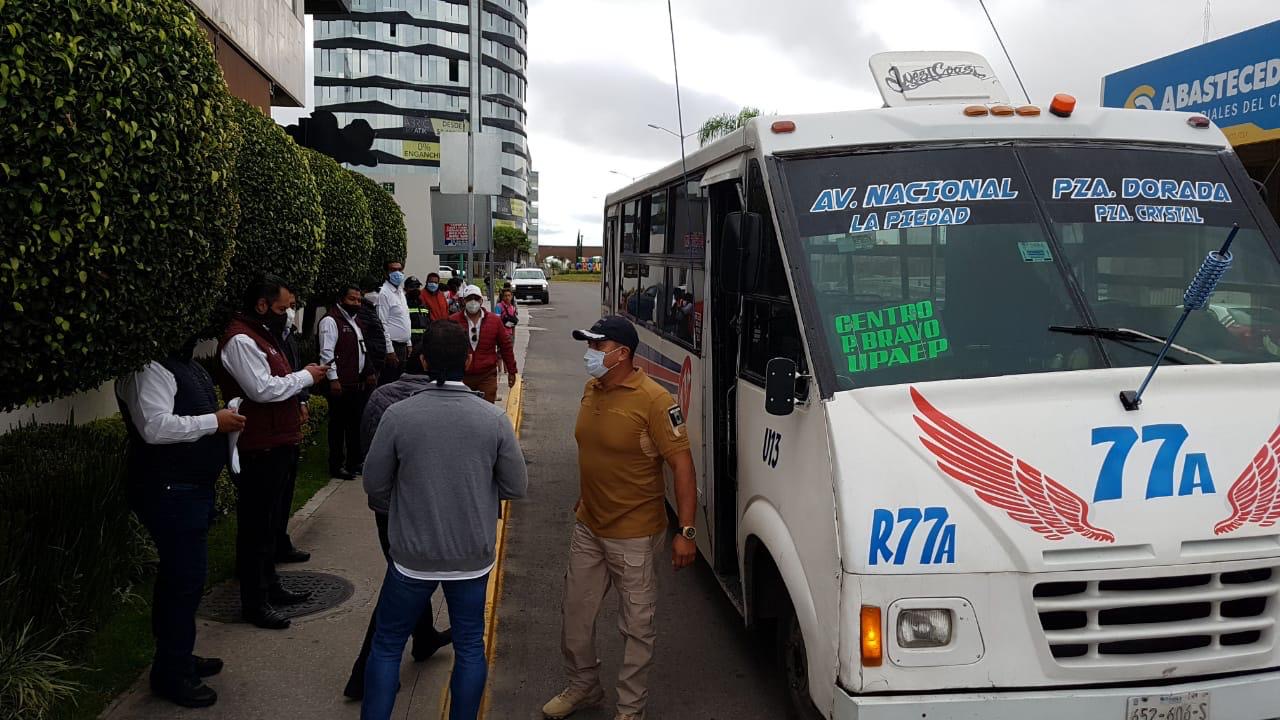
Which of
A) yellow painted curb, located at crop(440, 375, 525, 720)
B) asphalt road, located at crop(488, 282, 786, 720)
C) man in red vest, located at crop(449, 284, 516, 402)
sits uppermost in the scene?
man in red vest, located at crop(449, 284, 516, 402)

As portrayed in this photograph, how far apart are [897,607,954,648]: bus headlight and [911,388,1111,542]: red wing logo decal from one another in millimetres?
439

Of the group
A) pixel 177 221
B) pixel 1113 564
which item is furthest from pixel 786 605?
pixel 177 221

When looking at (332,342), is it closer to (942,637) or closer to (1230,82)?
(942,637)

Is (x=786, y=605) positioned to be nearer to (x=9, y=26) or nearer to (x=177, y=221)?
(x=177, y=221)

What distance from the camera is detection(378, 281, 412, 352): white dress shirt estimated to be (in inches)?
467

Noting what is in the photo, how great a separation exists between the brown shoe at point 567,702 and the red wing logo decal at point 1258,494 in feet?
9.51

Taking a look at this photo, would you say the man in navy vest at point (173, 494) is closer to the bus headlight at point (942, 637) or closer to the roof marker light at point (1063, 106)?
the bus headlight at point (942, 637)

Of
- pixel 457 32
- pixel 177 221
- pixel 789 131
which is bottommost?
pixel 177 221

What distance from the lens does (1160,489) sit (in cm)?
374

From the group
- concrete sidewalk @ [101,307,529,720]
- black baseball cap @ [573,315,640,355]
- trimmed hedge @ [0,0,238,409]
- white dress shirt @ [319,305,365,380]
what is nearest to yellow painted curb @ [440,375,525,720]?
concrete sidewalk @ [101,307,529,720]

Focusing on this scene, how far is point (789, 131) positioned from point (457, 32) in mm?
103939

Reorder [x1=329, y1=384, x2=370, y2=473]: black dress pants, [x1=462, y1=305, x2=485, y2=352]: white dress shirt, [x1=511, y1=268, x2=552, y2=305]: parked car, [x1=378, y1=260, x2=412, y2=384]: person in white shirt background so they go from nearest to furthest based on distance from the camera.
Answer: [x1=329, y1=384, x2=370, y2=473]: black dress pants, [x1=462, y1=305, x2=485, y2=352]: white dress shirt, [x1=378, y1=260, x2=412, y2=384]: person in white shirt background, [x1=511, y1=268, x2=552, y2=305]: parked car

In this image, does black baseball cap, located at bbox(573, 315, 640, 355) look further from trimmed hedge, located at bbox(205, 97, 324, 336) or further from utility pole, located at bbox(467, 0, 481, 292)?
utility pole, located at bbox(467, 0, 481, 292)

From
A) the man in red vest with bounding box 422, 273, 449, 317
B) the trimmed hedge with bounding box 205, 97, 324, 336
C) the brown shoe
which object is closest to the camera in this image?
the brown shoe
